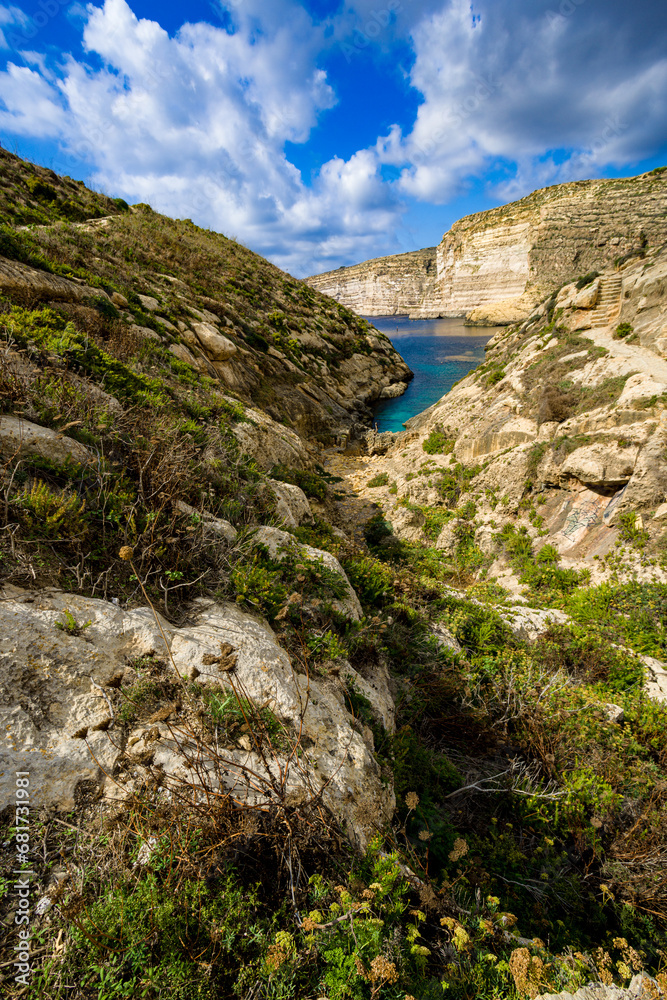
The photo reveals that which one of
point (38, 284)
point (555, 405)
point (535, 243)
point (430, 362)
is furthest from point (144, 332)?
point (535, 243)

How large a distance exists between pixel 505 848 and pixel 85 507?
5349mm

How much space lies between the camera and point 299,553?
A: 5.59 meters

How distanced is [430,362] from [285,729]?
54096 mm

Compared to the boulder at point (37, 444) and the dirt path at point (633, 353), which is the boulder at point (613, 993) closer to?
the boulder at point (37, 444)

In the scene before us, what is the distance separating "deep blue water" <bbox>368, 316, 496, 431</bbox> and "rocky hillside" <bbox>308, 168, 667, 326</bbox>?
1193 centimetres

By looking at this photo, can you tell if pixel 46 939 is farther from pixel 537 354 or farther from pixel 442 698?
pixel 537 354

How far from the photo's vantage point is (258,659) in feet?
11.3

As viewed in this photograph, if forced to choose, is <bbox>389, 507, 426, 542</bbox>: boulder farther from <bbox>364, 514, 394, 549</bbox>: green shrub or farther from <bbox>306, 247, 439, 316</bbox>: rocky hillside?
<bbox>306, 247, 439, 316</bbox>: rocky hillside

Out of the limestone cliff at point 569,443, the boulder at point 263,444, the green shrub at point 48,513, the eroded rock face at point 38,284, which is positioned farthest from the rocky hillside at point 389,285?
the green shrub at point 48,513

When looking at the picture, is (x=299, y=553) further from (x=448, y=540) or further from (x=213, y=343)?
(x=213, y=343)

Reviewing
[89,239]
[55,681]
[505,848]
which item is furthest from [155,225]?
[505,848]

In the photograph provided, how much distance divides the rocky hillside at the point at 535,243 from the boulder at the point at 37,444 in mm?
54144

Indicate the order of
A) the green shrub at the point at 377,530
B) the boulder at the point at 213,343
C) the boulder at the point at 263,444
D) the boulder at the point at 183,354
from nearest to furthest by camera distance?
the boulder at the point at 263,444 → the green shrub at the point at 377,530 → the boulder at the point at 183,354 → the boulder at the point at 213,343

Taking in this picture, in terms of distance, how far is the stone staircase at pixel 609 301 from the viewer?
1440cm
